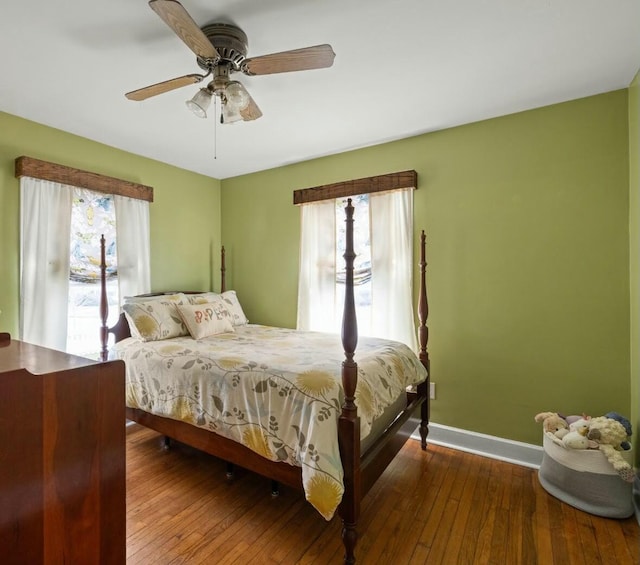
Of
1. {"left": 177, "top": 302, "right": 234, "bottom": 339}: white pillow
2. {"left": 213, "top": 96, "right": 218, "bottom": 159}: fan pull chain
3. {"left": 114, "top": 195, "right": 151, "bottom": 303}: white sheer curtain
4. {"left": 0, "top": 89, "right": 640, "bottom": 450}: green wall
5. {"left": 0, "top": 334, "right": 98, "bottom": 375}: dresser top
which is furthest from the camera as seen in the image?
{"left": 114, "top": 195, "right": 151, "bottom": 303}: white sheer curtain

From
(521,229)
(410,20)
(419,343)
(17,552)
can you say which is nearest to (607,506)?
(419,343)

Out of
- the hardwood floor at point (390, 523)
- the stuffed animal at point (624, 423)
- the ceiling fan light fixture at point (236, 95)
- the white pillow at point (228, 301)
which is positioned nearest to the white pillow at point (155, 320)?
the white pillow at point (228, 301)

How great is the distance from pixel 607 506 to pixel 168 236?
387cm

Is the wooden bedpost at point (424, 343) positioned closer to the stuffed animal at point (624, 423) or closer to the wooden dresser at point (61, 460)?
the stuffed animal at point (624, 423)

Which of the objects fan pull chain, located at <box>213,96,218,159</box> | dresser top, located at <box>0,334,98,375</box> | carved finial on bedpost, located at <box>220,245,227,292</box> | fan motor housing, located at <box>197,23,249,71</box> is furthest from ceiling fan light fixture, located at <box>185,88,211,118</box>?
carved finial on bedpost, located at <box>220,245,227,292</box>

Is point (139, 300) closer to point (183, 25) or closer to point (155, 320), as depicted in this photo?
point (155, 320)

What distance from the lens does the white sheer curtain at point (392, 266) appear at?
2814 mm

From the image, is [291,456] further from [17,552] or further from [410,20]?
[410,20]

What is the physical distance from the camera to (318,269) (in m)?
3.28

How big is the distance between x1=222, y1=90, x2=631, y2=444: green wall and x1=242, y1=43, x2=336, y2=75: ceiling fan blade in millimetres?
1530

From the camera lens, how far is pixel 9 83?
2.02 m

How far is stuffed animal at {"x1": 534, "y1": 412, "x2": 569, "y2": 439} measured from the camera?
2.01 metres

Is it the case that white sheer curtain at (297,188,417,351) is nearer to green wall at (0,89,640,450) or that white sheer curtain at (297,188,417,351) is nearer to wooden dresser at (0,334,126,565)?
green wall at (0,89,640,450)

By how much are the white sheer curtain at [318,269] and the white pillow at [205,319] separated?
29.6 inches
